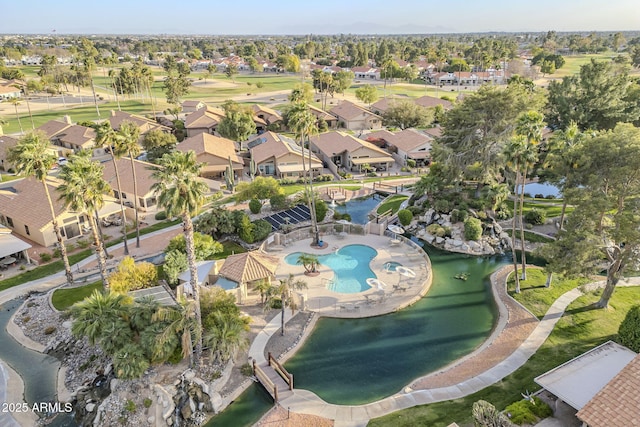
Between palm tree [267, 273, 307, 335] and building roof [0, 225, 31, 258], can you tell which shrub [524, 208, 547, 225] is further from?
building roof [0, 225, 31, 258]

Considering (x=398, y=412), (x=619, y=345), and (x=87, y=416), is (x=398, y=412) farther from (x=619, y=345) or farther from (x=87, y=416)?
(x=87, y=416)

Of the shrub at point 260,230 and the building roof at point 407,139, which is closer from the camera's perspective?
the shrub at point 260,230

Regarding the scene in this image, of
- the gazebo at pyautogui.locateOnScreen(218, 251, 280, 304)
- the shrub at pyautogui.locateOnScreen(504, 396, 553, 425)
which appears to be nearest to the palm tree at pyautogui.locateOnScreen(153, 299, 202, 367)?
the gazebo at pyautogui.locateOnScreen(218, 251, 280, 304)

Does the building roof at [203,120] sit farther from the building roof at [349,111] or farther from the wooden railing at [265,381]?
the wooden railing at [265,381]

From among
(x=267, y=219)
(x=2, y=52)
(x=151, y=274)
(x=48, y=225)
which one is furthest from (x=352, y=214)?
(x=2, y=52)

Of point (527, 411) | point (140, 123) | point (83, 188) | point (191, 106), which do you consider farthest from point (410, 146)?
point (191, 106)

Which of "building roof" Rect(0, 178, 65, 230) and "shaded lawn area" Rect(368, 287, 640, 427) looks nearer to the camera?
"shaded lawn area" Rect(368, 287, 640, 427)

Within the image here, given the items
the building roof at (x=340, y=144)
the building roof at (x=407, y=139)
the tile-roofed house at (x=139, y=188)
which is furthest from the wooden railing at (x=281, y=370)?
the building roof at (x=407, y=139)
